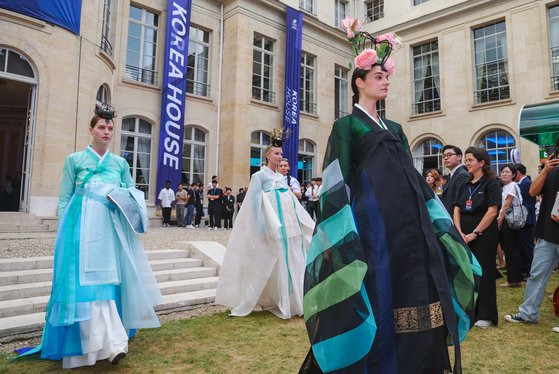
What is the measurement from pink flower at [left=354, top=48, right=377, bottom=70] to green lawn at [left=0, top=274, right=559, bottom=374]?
2.24m

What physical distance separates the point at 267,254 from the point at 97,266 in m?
2.04

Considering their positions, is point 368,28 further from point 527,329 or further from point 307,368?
point 307,368

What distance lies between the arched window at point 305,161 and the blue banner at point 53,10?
11538mm

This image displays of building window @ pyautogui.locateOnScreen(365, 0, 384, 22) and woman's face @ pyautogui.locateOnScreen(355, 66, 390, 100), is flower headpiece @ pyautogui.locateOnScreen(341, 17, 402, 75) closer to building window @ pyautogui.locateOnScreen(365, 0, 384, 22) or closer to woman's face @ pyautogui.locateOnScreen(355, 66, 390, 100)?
woman's face @ pyautogui.locateOnScreen(355, 66, 390, 100)

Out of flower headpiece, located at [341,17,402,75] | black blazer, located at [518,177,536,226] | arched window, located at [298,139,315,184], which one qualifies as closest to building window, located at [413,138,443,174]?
arched window, located at [298,139,315,184]

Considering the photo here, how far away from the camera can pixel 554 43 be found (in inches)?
644

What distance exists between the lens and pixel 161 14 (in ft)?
50.3

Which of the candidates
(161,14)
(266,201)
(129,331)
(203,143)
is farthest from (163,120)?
(129,331)

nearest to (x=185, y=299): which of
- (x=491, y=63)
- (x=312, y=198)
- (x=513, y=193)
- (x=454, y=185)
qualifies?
(x=454, y=185)

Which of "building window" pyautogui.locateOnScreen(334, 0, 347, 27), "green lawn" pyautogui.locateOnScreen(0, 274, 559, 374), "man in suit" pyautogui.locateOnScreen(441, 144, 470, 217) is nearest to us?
"green lawn" pyautogui.locateOnScreen(0, 274, 559, 374)

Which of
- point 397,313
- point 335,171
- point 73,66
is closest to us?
point 397,313

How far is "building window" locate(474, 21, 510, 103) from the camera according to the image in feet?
58.0

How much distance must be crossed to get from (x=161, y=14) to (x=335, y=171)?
15880 millimetres

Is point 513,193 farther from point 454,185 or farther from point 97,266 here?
point 97,266
